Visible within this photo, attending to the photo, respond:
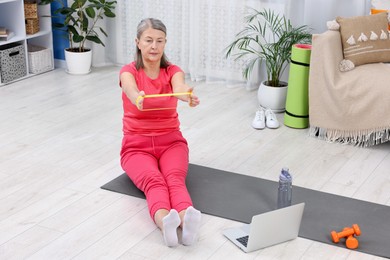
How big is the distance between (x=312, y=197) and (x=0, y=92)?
2474 millimetres

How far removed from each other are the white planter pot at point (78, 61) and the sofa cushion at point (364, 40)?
201 centimetres

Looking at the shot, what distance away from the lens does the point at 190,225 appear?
8.00 ft

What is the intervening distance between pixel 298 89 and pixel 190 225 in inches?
63.2

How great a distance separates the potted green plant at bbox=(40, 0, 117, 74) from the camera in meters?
4.76

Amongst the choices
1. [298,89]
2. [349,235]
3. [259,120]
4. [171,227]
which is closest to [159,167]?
[171,227]

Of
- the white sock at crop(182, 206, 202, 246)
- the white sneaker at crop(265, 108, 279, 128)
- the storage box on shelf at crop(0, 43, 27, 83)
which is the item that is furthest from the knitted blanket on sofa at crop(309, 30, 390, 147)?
the storage box on shelf at crop(0, 43, 27, 83)

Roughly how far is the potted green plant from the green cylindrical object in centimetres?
170

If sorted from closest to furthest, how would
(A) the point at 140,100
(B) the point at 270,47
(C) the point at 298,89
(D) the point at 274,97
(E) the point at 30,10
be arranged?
(A) the point at 140,100 < (C) the point at 298,89 < (D) the point at 274,97 < (B) the point at 270,47 < (E) the point at 30,10

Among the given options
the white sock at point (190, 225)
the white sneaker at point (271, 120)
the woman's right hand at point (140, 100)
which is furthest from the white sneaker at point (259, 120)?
the white sock at point (190, 225)

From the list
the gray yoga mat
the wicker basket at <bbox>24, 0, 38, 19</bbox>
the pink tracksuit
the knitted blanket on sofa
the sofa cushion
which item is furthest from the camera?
the wicker basket at <bbox>24, 0, 38, 19</bbox>

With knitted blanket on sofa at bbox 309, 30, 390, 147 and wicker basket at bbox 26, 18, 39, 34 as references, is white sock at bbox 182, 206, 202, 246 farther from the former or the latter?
wicker basket at bbox 26, 18, 39, 34

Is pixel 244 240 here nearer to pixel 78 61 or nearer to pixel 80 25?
pixel 78 61

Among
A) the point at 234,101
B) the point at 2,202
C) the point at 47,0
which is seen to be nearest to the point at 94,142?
the point at 2,202

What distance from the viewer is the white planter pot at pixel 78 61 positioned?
4.83m
